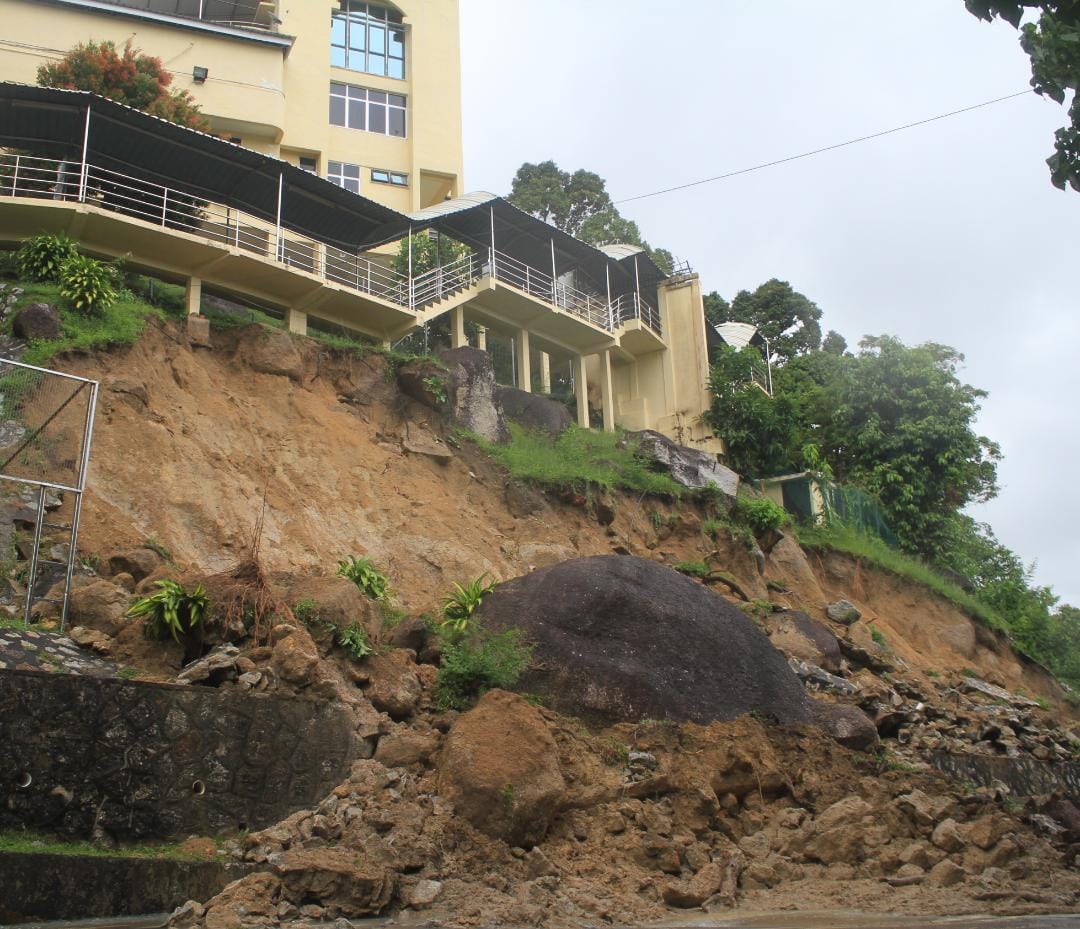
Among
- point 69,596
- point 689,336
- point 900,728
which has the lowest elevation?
point 900,728

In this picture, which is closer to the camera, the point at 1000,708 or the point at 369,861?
the point at 369,861

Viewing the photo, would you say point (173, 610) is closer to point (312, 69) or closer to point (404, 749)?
point (404, 749)

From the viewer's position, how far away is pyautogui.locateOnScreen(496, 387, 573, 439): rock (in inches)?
1113

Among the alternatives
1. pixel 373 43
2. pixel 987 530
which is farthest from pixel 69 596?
pixel 987 530

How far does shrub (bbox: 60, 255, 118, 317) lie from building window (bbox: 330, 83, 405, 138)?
17.1 m

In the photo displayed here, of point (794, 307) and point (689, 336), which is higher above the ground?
point (794, 307)

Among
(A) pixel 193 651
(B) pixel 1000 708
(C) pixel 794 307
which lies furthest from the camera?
(C) pixel 794 307

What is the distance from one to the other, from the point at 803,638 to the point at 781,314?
31.9 meters

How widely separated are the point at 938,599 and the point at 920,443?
5176mm

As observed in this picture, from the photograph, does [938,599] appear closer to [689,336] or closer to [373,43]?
[689,336]

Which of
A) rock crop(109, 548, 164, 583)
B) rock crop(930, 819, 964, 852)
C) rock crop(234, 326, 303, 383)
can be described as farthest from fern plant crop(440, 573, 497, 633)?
rock crop(234, 326, 303, 383)

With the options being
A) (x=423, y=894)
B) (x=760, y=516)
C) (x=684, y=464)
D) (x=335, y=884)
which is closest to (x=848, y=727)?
(x=423, y=894)

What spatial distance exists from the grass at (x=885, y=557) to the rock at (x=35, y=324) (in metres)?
19.0

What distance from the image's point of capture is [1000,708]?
22984mm
